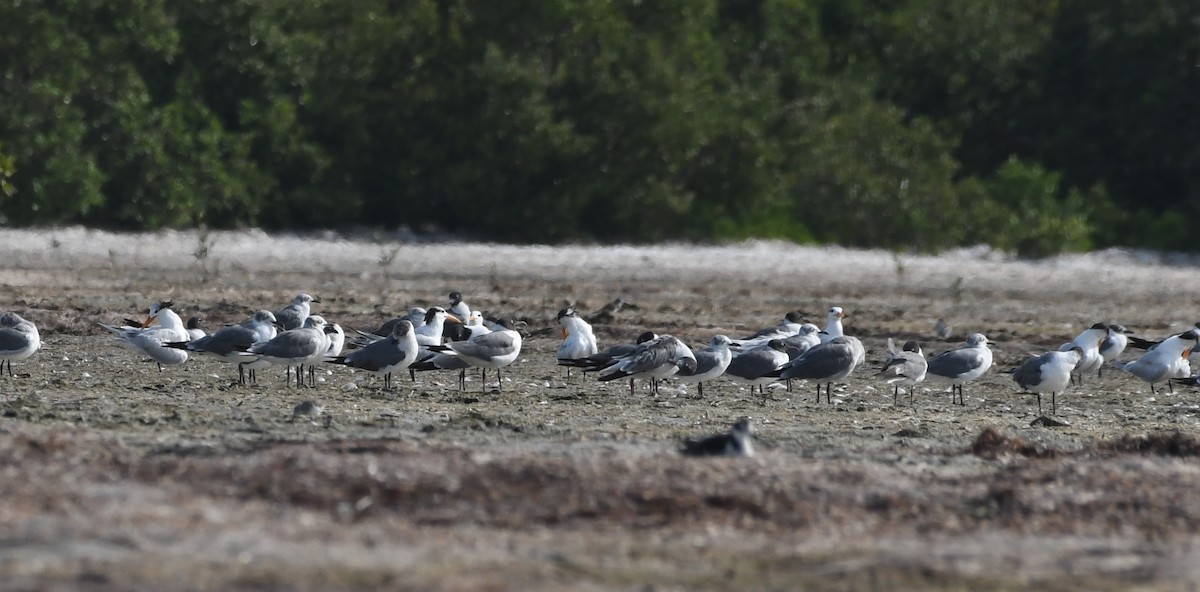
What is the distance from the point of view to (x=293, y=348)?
1315 cm

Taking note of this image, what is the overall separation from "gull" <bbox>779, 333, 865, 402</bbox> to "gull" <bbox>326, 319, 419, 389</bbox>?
2.60m

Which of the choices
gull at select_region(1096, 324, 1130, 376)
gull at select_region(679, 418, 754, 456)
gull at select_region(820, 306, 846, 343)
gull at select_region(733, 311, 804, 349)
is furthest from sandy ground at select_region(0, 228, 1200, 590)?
gull at select_region(820, 306, 846, 343)

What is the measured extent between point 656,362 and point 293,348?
2.52 meters

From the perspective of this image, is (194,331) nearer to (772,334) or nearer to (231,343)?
(231,343)

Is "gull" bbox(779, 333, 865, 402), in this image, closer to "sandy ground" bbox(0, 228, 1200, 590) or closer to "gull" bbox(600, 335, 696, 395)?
"sandy ground" bbox(0, 228, 1200, 590)

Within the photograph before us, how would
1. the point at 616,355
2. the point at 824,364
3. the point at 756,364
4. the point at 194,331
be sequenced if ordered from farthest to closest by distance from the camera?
the point at 194,331 → the point at 616,355 → the point at 756,364 → the point at 824,364

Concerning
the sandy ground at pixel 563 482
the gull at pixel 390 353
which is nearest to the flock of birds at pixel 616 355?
the gull at pixel 390 353

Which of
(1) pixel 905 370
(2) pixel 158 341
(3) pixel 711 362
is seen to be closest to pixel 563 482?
(3) pixel 711 362

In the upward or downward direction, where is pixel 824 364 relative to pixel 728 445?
downward

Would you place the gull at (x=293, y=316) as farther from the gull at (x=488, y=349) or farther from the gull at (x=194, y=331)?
the gull at (x=488, y=349)

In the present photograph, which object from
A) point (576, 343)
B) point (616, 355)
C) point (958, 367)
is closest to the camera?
point (958, 367)

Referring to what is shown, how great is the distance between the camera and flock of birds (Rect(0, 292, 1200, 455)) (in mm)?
13164

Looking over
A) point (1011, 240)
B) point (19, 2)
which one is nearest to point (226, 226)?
point (19, 2)

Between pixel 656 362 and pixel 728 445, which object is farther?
pixel 656 362
